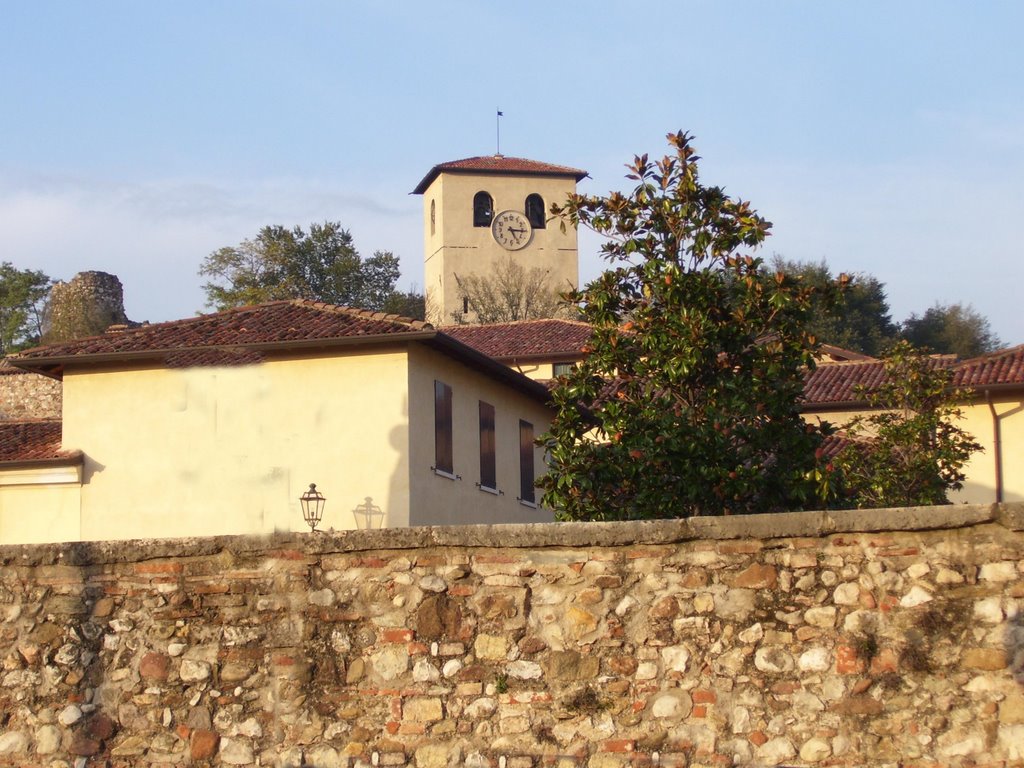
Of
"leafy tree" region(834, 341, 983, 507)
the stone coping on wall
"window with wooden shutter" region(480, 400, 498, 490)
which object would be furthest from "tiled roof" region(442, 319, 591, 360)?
the stone coping on wall

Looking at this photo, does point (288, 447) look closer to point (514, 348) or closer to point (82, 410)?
point (82, 410)

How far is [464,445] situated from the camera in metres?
23.7

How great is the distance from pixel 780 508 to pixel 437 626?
→ 501 cm

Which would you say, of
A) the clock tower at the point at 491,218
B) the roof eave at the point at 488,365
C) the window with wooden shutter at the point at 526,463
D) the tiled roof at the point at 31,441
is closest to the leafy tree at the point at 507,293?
the clock tower at the point at 491,218

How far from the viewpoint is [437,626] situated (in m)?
6.90

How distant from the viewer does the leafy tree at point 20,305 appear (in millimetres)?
61531

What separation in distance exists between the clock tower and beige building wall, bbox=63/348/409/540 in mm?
50065

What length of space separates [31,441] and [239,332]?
4.39 meters

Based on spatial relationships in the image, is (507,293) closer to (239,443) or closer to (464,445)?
(464,445)

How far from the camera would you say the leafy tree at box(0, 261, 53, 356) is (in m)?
61.5

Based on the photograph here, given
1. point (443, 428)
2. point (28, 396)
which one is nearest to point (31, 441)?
point (443, 428)

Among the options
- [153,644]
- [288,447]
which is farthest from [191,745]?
[288,447]

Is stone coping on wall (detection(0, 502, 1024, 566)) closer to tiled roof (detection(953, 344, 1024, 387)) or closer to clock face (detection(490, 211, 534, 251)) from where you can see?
tiled roof (detection(953, 344, 1024, 387))

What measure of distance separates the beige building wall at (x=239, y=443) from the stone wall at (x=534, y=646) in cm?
1405
